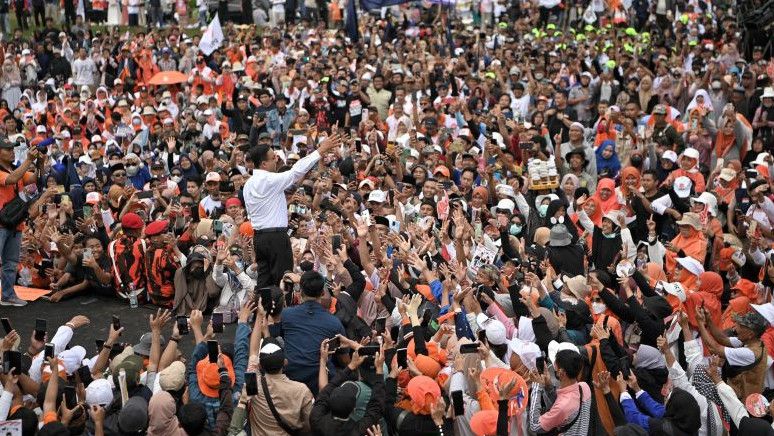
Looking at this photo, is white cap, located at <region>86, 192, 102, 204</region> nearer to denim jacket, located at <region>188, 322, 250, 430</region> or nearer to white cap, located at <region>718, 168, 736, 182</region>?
denim jacket, located at <region>188, 322, 250, 430</region>

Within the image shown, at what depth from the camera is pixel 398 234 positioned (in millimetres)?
10609

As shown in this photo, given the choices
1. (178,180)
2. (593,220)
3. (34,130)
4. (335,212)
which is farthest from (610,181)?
(34,130)

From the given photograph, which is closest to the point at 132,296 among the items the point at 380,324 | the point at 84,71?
the point at 380,324

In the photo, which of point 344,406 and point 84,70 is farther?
point 84,70

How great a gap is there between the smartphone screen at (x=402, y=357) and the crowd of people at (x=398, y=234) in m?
0.02

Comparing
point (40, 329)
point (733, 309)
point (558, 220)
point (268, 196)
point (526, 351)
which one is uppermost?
point (268, 196)

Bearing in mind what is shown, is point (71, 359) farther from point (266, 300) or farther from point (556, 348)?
point (556, 348)

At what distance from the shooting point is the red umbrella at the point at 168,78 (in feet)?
66.0

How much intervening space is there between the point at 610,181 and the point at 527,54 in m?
8.51

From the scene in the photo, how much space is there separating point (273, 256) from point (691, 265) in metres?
3.81

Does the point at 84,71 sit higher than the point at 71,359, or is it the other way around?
the point at 84,71

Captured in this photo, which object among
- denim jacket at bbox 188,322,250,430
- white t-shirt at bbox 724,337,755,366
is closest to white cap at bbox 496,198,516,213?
white t-shirt at bbox 724,337,755,366

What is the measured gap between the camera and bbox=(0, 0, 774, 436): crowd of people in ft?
23.0

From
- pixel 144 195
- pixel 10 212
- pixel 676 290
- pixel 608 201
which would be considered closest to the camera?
pixel 676 290
